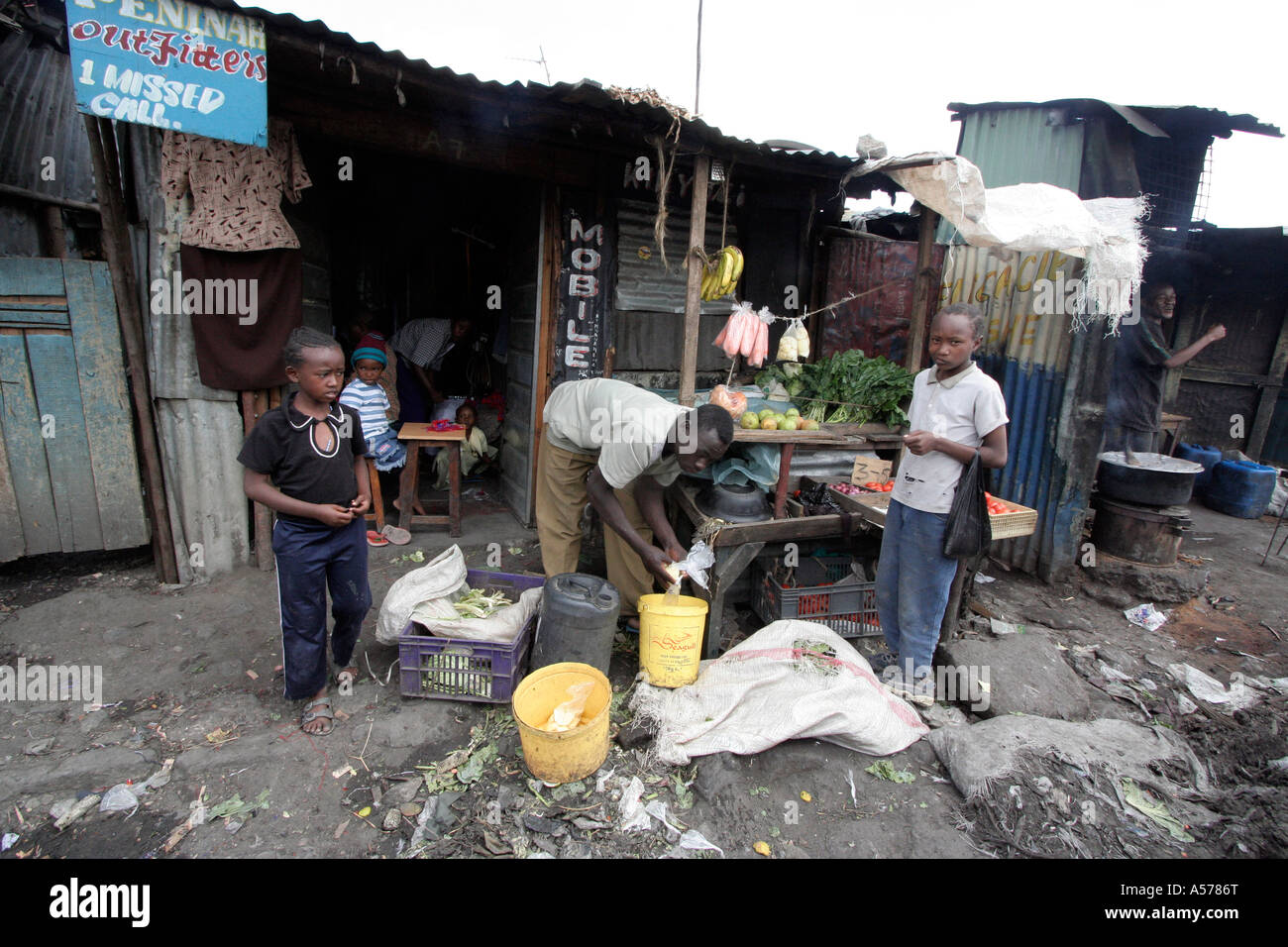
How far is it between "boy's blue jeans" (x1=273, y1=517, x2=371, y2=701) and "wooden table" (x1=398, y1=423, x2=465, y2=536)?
257 centimetres

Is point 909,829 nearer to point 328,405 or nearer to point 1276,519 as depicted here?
point 328,405

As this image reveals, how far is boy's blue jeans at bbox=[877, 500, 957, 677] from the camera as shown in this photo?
372 centimetres

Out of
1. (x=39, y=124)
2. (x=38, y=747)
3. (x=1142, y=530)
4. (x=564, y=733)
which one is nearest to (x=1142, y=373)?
(x=1142, y=530)

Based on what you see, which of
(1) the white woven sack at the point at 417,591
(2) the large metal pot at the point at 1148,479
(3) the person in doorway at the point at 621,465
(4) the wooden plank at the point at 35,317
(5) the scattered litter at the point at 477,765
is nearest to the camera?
(5) the scattered litter at the point at 477,765

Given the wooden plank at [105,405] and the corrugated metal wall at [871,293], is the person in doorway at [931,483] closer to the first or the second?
the corrugated metal wall at [871,293]

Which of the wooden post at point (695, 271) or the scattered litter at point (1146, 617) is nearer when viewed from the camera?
the wooden post at point (695, 271)

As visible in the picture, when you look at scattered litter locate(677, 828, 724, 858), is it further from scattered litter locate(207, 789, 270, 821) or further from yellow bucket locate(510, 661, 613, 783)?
scattered litter locate(207, 789, 270, 821)

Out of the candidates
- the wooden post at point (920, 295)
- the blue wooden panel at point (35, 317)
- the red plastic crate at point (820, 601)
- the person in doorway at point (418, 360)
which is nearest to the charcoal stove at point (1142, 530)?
the wooden post at point (920, 295)

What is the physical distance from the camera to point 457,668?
3549mm

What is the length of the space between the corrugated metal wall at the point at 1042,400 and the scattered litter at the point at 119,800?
7.04 meters

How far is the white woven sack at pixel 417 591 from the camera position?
364cm

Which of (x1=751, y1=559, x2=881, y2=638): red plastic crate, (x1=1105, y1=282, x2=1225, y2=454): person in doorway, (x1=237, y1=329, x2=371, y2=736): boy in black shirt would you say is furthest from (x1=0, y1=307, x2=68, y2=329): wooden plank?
(x1=1105, y1=282, x2=1225, y2=454): person in doorway

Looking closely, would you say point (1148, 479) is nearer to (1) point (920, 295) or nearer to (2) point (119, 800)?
(1) point (920, 295)

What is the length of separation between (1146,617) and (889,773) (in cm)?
382
